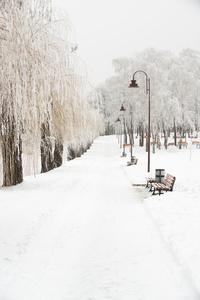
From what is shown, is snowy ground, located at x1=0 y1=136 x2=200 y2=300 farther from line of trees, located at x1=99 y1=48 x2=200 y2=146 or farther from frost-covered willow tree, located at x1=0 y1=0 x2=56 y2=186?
line of trees, located at x1=99 y1=48 x2=200 y2=146

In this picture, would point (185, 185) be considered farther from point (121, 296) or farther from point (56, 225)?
point (121, 296)

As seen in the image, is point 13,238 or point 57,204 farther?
point 57,204

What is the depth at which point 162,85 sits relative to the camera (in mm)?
34312

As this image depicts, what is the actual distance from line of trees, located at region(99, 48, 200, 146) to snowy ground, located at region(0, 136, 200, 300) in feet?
83.1

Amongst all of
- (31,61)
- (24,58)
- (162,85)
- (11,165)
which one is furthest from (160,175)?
(162,85)

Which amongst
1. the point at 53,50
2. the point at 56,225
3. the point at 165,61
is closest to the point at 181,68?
the point at 165,61

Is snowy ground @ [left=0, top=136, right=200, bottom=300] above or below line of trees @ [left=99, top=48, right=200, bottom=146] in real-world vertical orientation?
below

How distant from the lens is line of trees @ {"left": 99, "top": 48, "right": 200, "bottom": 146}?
113 ft

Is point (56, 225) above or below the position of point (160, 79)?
below

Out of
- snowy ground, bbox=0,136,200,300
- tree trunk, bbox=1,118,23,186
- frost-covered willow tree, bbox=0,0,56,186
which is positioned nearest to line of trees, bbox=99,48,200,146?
tree trunk, bbox=1,118,23,186

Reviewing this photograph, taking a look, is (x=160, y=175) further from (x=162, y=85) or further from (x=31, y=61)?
(x=162, y=85)

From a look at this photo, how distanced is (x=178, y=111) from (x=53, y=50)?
→ 2700cm

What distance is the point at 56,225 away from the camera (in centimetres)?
713

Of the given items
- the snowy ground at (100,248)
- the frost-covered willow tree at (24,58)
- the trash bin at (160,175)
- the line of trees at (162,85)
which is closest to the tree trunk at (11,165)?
the snowy ground at (100,248)
